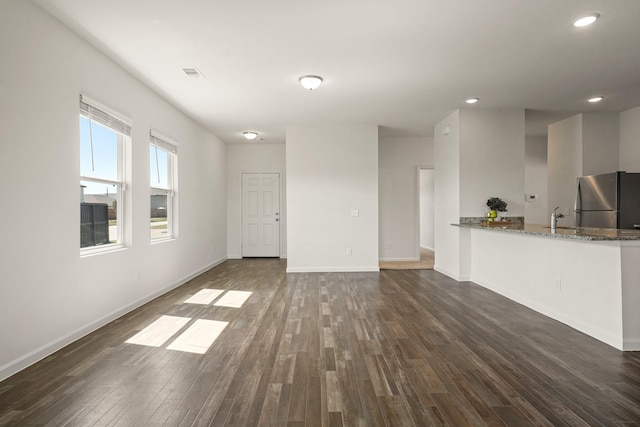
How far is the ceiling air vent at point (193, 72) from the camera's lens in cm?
399

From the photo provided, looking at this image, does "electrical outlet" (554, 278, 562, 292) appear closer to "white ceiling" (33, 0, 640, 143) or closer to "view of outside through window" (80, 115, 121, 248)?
"white ceiling" (33, 0, 640, 143)

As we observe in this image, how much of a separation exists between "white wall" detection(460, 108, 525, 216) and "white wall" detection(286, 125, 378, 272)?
1624 millimetres

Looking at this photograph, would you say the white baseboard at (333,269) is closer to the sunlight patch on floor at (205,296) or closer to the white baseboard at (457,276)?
the white baseboard at (457,276)

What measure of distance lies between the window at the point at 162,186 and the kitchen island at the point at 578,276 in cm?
470

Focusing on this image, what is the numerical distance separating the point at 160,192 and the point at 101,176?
4.78 feet

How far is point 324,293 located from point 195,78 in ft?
10.7

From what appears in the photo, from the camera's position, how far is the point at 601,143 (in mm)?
6070

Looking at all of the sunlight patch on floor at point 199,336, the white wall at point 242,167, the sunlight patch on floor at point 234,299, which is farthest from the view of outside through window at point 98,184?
the white wall at point 242,167

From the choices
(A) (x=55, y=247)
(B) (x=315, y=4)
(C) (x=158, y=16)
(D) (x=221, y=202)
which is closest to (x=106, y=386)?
(A) (x=55, y=247)

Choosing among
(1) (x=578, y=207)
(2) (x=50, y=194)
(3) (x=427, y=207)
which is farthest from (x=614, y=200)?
(2) (x=50, y=194)

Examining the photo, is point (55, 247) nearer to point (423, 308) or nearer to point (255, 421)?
point (255, 421)

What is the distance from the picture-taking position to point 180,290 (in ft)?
17.1

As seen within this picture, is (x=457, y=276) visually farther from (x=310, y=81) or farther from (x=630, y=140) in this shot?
(x=310, y=81)

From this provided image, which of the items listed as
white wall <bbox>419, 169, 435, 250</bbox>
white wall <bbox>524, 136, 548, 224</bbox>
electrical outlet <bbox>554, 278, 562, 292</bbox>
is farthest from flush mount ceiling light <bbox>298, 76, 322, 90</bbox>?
white wall <bbox>419, 169, 435, 250</bbox>
